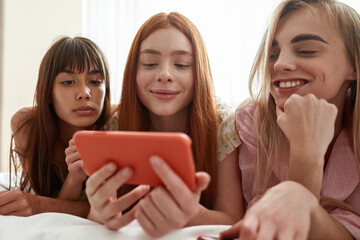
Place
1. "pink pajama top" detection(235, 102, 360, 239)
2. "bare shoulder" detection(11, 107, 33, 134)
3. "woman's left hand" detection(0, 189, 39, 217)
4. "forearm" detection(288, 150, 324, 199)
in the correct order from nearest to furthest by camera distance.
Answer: "forearm" detection(288, 150, 324, 199) < "pink pajama top" detection(235, 102, 360, 239) < "woman's left hand" detection(0, 189, 39, 217) < "bare shoulder" detection(11, 107, 33, 134)

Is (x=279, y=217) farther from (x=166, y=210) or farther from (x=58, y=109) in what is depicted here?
(x=58, y=109)

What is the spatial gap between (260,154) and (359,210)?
1.07 feet

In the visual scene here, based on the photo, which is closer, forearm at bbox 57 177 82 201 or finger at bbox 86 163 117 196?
finger at bbox 86 163 117 196

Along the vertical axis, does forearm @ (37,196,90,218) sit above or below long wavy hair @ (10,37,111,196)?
below

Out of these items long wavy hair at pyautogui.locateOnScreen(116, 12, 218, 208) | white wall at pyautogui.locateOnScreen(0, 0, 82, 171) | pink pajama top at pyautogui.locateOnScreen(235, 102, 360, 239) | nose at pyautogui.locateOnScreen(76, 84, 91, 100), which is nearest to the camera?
pink pajama top at pyautogui.locateOnScreen(235, 102, 360, 239)

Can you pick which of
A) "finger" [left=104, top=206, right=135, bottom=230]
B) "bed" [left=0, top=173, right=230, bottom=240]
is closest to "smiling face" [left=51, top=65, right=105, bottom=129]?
"bed" [left=0, top=173, right=230, bottom=240]

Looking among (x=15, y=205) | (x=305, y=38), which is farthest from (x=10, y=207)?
(x=305, y=38)

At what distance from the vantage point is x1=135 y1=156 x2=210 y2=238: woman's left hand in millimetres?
599

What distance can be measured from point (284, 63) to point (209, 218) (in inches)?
20.0

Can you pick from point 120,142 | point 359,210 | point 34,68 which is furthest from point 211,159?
point 34,68

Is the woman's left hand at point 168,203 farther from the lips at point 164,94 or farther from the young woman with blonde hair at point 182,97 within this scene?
the lips at point 164,94

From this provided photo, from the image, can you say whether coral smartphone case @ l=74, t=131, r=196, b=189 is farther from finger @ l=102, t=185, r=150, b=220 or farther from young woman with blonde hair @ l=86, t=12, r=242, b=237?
young woman with blonde hair @ l=86, t=12, r=242, b=237

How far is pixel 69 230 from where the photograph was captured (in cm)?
74

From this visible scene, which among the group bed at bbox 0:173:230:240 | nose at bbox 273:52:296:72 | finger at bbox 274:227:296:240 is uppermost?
nose at bbox 273:52:296:72
